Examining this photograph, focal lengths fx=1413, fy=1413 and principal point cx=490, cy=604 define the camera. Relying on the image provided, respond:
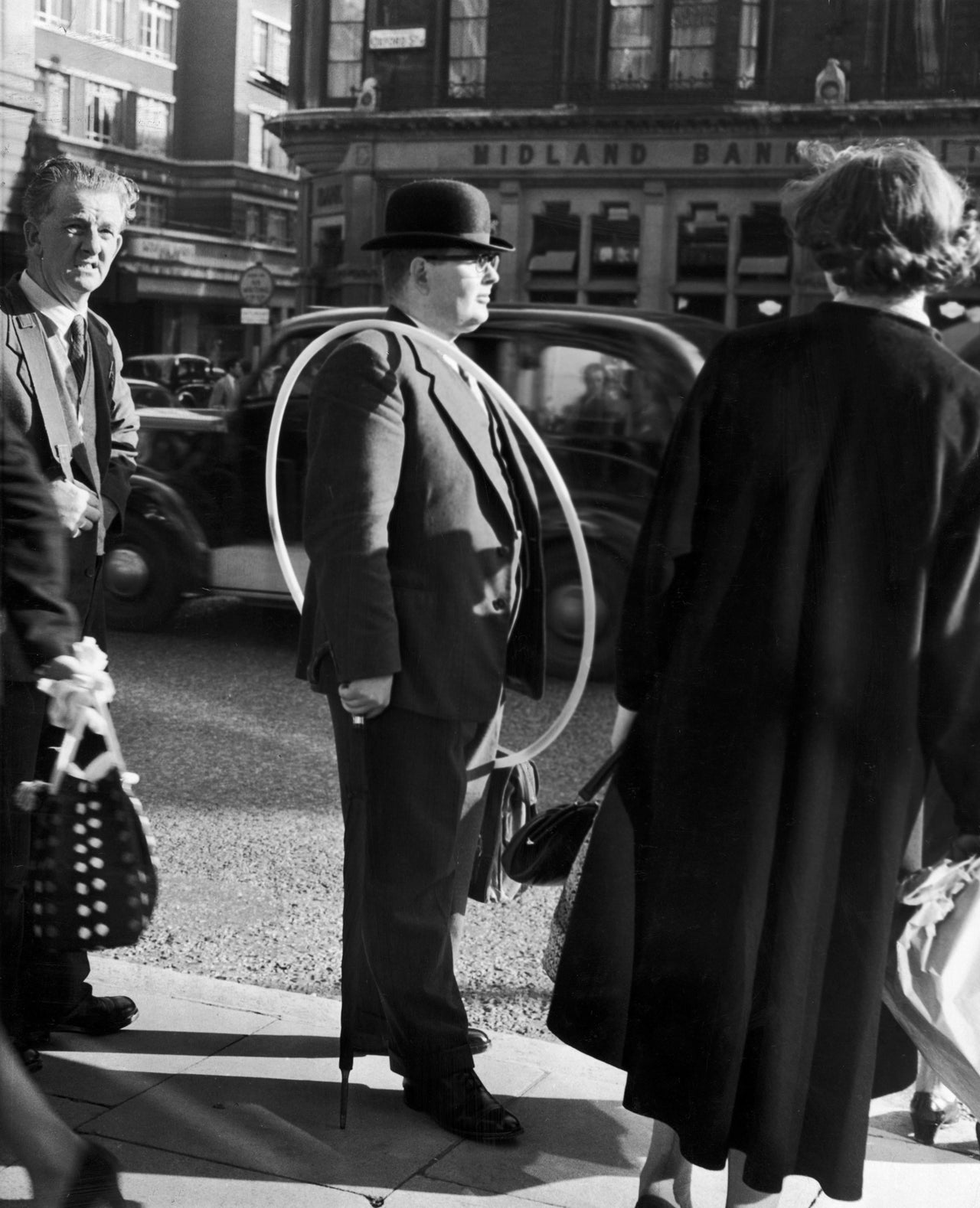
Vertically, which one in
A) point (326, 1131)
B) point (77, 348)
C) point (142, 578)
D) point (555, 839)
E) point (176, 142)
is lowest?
point (326, 1131)

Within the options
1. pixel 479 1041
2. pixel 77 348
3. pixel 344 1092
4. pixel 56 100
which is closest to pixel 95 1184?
pixel 344 1092

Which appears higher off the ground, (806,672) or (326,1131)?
(806,672)

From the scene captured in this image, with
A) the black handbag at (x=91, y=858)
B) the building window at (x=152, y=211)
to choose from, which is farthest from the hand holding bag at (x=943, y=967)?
the building window at (x=152, y=211)

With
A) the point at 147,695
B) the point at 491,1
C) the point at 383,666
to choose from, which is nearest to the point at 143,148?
the point at 491,1

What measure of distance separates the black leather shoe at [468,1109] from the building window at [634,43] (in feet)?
7.23

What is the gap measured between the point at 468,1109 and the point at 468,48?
2305 mm

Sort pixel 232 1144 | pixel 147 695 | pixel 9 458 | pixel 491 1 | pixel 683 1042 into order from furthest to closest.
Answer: pixel 147 695
pixel 491 1
pixel 232 1144
pixel 9 458
pixel 683 1042

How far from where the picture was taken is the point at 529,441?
10.1 feet

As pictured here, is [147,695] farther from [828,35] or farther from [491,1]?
[828,35]

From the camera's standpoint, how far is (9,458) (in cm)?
261

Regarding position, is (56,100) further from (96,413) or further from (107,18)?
(96,413)

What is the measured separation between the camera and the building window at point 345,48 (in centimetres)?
325

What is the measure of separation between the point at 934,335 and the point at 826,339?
0.18 metres

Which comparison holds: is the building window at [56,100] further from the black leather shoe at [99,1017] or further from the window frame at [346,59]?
the black leather shoe at [99,1017]
